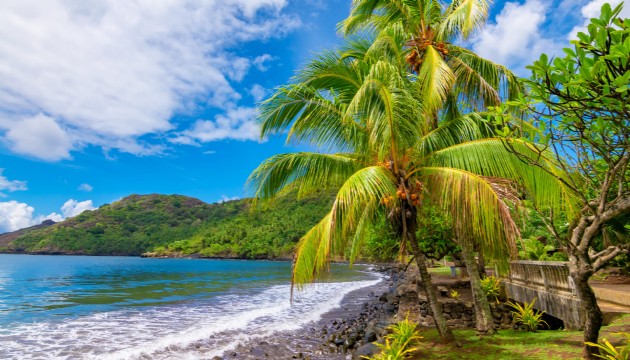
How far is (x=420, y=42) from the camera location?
381 inches

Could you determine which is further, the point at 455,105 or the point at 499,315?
the point at 499,315

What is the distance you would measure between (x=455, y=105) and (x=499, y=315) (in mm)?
6563

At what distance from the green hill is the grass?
78041 mm

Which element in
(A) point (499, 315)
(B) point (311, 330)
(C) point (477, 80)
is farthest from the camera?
(B) point (311, 330)

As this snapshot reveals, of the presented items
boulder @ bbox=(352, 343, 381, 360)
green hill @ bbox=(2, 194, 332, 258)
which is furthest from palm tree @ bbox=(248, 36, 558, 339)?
green hill @ bbox=(2, 194, 332, 258)

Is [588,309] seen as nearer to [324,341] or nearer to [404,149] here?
[404,149]

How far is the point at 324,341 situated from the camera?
40.3 ft

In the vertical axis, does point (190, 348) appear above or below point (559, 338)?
below

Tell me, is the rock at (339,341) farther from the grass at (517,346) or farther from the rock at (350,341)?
the grass at (517,346)

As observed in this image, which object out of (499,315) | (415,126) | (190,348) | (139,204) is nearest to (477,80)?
(415,126)

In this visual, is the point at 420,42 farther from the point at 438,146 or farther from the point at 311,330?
the point at 311,330

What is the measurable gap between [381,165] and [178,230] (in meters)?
145

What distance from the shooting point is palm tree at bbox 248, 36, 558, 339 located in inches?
225

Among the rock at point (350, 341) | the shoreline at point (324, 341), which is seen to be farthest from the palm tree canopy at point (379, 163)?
the rock at point (350, 341)
